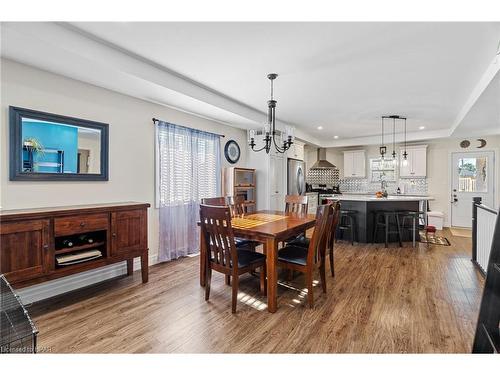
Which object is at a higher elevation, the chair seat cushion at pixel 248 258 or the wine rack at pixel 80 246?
the wine rack at pixel 80 246

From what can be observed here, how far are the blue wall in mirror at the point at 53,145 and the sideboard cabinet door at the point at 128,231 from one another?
744 mm

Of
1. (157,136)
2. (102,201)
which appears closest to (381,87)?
(157,136)

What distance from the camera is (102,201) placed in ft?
10.5

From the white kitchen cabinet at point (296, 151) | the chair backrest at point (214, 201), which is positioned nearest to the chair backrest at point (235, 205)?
the chair backrest at point (214, 201)

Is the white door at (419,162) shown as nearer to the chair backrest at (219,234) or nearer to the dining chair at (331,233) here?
the dining chair at (331,233)

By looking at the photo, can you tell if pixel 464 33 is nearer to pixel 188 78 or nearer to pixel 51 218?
pixel 188 78

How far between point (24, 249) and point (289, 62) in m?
2.96

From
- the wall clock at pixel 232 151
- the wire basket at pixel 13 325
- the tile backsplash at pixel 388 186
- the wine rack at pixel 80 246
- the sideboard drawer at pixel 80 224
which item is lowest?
the wire basket at pixel 13 325

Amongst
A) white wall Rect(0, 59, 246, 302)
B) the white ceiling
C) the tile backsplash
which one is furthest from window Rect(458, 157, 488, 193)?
white wall Rect(0, 59, 246, 302)

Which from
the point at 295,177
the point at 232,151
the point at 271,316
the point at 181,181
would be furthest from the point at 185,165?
the point at 295,177

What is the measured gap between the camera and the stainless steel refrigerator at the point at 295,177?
6188 mm

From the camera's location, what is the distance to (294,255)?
9.03 ft

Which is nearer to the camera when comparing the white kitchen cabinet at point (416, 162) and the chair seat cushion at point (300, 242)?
the chair seat cushion at point (300, 242)

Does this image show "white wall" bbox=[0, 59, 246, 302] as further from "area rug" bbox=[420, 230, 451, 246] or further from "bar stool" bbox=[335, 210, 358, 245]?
"area rug" bbox=[420, 230, 451, 246]
